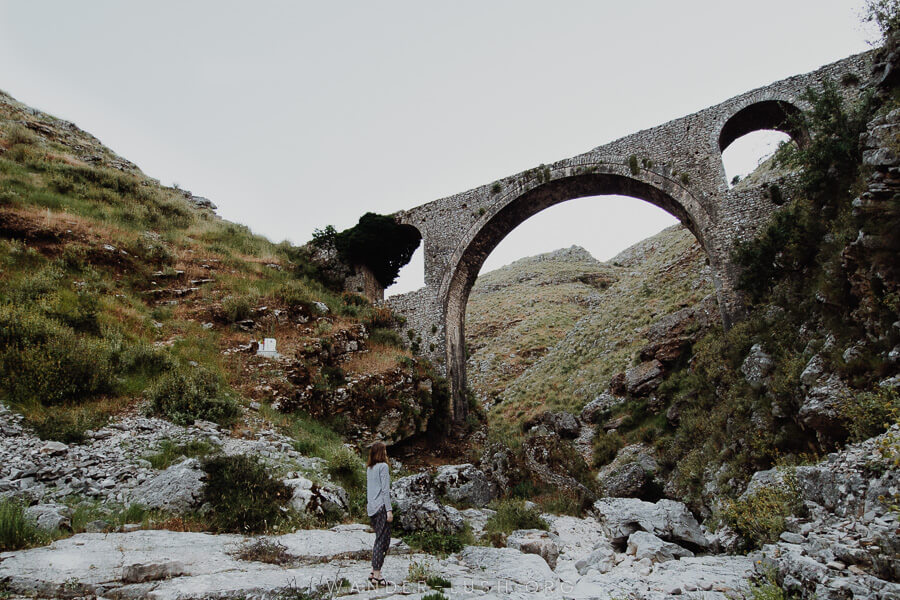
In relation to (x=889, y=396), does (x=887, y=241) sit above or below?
above

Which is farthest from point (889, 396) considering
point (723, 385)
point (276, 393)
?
point (276, 393)

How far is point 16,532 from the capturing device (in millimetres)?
4699

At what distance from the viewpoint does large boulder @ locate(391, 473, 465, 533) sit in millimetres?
7258

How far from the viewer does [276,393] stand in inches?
436

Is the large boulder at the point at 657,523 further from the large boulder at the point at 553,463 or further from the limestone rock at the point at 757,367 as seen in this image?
the limestone rock at the point at 757,367

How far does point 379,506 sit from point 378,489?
A: 7.5 inches

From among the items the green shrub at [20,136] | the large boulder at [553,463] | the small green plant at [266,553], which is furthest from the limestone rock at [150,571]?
the green shrub at [20,136]

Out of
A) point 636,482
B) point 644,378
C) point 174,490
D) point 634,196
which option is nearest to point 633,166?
point 634,196

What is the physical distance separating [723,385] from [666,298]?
13.3 meters

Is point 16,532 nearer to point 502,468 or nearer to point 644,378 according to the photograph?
point 502,468

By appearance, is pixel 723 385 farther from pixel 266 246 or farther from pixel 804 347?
pixel 266 246

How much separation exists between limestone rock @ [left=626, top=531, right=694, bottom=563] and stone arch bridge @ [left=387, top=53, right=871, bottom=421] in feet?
25.2

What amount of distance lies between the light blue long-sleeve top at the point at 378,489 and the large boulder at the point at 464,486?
4476mm

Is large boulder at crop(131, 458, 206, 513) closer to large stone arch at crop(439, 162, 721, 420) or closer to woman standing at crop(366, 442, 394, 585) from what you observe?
woman standing at crop(366, 442, 394, 585)
